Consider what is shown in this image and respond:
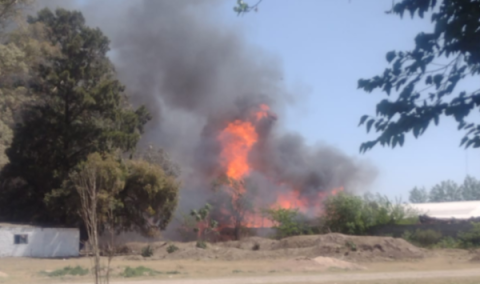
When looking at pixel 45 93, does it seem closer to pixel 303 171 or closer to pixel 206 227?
pixel 206 227

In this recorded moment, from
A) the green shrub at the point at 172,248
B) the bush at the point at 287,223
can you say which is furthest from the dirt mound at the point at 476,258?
the green shrub at the point at 172,248

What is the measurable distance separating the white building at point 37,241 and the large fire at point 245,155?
20.1m

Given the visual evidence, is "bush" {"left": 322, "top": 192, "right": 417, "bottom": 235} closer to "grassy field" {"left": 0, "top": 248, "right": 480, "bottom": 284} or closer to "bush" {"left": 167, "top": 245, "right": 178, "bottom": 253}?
"grassy field" {"left": 0, "top": 248, "right": 480, "bottom": 284}

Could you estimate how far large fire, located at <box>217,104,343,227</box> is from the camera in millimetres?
58375

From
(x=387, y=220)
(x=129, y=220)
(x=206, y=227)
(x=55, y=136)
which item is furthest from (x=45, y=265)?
Result: (x=387, y=220)

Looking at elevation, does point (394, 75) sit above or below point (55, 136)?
below

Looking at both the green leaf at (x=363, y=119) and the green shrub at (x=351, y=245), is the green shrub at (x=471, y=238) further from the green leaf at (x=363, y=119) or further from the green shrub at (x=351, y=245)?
the green leaf at (x=363, y=119)

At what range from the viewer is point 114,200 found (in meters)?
41.3

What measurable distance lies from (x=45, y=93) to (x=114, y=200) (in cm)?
1088

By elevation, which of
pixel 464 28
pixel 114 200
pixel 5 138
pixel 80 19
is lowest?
pixel 464 28

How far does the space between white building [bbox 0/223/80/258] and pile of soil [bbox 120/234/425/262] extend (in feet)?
16.6

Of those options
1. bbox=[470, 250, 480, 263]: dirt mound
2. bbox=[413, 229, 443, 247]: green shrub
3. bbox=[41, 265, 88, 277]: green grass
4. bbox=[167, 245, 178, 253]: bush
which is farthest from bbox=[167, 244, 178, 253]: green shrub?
bbox=[470, 250, 480, 263]: dirt mound

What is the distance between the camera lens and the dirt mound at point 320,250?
120 feet

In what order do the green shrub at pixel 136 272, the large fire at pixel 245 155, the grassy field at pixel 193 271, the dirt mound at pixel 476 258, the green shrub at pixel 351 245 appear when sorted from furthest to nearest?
the large fire at pixel 245 155 → the green shrub at pixel 351 245 → the dirt mound at pixel 476 258 → the green shrub at pixel 136 272 → the grassy field at pixel 193 271
